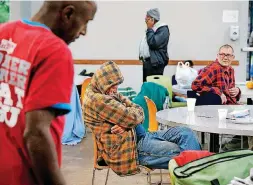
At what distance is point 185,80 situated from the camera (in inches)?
267

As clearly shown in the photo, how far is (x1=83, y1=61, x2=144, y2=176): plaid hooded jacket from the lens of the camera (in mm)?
3432

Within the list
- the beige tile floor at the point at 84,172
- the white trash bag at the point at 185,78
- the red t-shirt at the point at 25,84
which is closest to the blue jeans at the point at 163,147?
the beige tile floor at the point at 84,172

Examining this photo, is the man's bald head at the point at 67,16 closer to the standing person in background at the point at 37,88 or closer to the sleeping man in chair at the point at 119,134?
the standing person in background at the point at 37,88

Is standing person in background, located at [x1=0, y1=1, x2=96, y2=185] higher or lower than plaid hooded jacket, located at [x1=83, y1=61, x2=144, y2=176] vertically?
higher

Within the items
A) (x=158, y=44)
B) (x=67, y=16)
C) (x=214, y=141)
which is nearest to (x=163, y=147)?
(x=214, y=141)

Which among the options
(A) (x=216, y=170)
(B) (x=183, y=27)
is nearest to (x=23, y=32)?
(A) (x=216, y=170)

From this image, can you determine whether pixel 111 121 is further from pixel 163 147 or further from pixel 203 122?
pixel 203 122

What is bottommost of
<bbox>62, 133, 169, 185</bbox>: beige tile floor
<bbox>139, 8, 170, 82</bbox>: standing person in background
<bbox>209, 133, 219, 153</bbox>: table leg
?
<bbox>62, 133, 169, 185</bbox>: beige tile floor

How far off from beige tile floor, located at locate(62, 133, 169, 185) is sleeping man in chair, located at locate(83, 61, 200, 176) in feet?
3.13

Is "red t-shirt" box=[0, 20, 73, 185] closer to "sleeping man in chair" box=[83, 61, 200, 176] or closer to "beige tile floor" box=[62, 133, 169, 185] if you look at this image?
"sleeping man in chair" box=[83, 61, 200, 176]

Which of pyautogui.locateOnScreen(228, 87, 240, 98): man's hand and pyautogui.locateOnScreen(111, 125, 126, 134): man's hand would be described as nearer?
pyautogui.locateOnScreen(111, 125, 126, 134): man's hand

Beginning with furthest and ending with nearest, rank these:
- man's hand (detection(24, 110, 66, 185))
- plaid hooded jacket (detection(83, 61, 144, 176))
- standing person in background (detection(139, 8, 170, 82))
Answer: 1. standing person in background (detection(139, 8, 170, 82))
2. plaid hooded jacket (detection(83, 61, 144, 176))
3. man's hand (detection(24, 110, 66, 185))

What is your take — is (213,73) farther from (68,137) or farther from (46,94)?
(46,94)

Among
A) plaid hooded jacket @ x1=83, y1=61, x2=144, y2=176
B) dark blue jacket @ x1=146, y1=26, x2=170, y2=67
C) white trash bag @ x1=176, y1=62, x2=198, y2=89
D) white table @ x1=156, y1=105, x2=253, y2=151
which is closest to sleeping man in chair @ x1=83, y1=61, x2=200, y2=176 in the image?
plaid hooded jacket @ x1=83, y1=61, x2=144, y2=176
